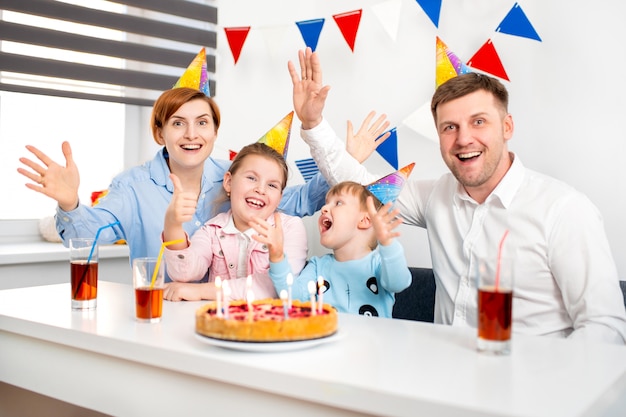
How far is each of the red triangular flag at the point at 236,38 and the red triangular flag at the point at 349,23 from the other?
18.7 inches

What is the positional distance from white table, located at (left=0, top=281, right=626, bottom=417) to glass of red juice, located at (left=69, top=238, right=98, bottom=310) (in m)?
0.04

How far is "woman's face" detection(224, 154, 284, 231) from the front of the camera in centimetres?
196

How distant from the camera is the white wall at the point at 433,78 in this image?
2020 millimetres

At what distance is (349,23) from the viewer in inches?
101

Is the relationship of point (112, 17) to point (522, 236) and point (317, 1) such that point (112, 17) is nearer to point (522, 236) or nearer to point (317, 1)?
point (317, 1)

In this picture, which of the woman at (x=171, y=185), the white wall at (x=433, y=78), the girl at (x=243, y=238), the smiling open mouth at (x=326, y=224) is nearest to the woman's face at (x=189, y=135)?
the woman at (x=171, y=185)

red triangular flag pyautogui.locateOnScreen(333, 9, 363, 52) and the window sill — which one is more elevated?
red triangular flag pyautogui.locateOnScreen(333, 9, 363, 52)

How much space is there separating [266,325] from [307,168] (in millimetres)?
1637

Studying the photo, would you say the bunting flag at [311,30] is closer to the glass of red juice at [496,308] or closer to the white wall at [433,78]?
the white wall at [433,78]

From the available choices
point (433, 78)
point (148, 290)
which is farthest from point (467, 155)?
point (148, 290)

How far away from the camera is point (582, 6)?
2.05 m

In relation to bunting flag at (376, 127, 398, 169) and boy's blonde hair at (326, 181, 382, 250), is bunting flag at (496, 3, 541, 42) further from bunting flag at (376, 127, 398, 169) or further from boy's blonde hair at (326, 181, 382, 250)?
boy's blonde hair at (326, 181, 382, 250)

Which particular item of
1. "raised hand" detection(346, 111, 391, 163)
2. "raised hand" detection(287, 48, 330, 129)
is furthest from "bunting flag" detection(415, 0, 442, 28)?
"raised hand" detection(287, 48, 330, 129)

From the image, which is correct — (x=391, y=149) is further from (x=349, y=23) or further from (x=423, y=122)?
(x=349, y=23)
